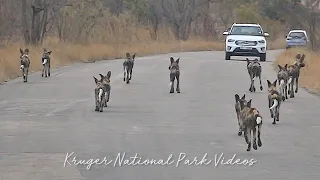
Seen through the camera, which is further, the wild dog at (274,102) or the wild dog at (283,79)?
the wild dog at (283,79)

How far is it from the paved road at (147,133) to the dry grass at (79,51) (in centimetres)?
637

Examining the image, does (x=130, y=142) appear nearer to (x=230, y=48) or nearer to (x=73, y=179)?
(x=73, y=179)

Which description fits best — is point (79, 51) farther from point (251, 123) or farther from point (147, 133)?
point (251, 123)

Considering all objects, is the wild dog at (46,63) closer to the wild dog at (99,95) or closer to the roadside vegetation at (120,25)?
the roadside vegetation at (120,25)

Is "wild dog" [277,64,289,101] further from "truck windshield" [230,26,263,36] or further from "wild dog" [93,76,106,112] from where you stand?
"truck windshield" [230,26,263,36]

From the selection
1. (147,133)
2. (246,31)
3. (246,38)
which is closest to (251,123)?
(147,133)

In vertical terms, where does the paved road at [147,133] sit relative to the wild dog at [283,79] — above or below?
below

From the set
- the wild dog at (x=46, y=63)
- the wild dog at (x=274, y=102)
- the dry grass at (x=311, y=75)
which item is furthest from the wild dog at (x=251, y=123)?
the wild dog at (x=46, y=63)

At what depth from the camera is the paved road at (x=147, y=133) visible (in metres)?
10.8

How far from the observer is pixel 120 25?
6372cm

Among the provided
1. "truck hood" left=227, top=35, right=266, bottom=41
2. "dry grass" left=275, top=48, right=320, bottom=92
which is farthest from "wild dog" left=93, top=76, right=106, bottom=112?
"truck hood" left=227, top=35, right=266, bottom=41

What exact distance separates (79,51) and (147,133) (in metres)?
29.3

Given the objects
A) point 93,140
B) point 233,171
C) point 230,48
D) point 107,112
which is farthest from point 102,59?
point 233,171

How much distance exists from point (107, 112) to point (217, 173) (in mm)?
7289
